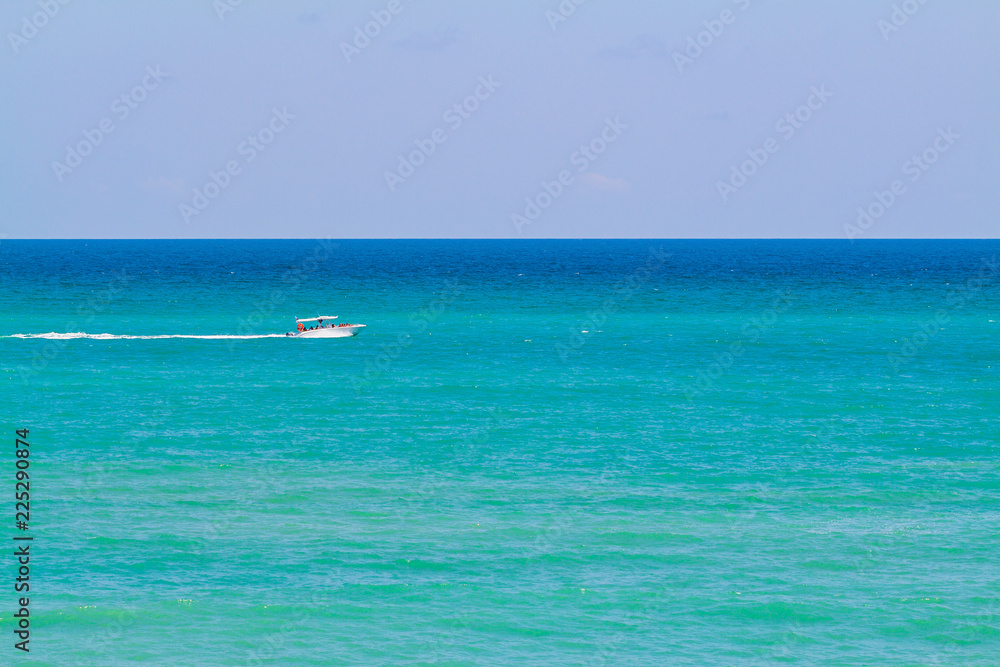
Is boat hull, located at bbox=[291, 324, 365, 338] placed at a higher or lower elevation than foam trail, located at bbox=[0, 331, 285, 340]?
lower

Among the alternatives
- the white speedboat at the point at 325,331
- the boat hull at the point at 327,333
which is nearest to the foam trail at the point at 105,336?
the white speedboat at the point at 325,331

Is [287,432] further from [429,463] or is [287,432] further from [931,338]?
[931,338]

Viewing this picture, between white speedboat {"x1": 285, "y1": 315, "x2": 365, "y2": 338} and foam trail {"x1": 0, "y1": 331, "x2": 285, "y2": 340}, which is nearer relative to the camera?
foam trail {"x1": 0, "y1": 331, "x2": 285, "y2": 340}

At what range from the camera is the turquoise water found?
87.2ft

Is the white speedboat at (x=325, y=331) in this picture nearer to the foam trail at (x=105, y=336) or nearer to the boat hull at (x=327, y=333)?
the boat hull at (x=327, y=333)

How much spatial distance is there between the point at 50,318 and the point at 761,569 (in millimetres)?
85496

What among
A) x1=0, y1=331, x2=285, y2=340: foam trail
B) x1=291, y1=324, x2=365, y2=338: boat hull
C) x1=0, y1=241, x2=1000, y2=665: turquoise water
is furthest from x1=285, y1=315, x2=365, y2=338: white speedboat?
x1=0, y1=241, x2=1000, y2=665: turquoise water

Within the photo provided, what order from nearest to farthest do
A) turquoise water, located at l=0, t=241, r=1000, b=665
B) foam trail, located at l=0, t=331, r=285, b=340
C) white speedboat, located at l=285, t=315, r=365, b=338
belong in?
turquoise water, located at l=0, t=241, r=1000, b=665
foam trail, located at l=0, t=331, r=285, b=340
white speedboat, located at l=285, t=315, r=365, b=338

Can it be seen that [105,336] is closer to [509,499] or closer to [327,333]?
Result: [327,333]

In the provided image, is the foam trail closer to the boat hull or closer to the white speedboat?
the white speedboat

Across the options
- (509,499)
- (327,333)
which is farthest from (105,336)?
(509,499)

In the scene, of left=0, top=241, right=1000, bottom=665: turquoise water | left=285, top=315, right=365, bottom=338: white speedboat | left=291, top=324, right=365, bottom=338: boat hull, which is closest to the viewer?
left=0, top=241, right=1000, bottom=665: turquoise water

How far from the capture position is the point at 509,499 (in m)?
37.7

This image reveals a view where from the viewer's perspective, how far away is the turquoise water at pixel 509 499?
26.6 metres
